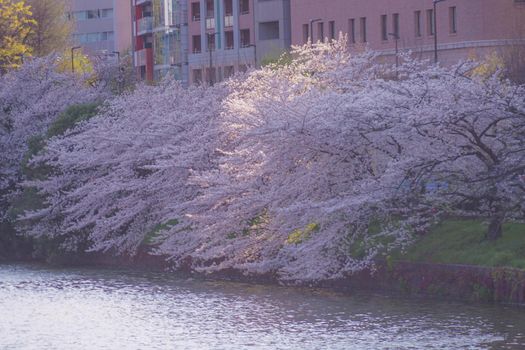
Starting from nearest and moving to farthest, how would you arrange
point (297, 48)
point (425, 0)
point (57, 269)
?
point (297, 48) → point (57, 269) → point (425, 0)

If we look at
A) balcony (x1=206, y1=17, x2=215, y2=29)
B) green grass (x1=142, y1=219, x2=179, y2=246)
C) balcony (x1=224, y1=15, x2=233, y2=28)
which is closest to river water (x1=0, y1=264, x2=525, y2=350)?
green grass (x1=142, y1=219, x2=179, y2=246)

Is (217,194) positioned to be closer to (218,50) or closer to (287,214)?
(287,214)

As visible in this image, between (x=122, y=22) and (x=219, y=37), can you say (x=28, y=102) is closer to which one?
(x=219, y=37)

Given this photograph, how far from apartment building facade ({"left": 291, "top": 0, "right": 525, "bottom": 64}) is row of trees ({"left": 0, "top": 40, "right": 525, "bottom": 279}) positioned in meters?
26.8

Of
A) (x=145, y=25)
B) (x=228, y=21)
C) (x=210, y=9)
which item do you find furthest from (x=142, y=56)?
(x=228, y=21)

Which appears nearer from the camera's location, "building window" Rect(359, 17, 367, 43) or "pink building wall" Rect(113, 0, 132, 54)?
"building window" Rect(359, 17, 367, 43)

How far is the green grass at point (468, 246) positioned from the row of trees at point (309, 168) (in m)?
0.49

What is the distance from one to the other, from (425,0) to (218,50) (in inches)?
848

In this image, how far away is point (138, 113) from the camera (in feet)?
150

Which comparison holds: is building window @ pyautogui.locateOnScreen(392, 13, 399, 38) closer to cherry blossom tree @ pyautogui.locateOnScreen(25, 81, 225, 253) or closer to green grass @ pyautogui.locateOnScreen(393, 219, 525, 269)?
cherry blossom tree @ pyautogui.locateOnScreen(25, 81, 225, 253)

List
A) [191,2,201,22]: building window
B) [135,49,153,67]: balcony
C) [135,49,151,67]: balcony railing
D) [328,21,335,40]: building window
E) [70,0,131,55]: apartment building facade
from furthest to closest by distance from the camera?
[70,0,131,55]: apartment building facade, [135,49,151,67]: balcony railing, [135,49,153,67]: balcony, [191,2,201,22]: building window, [328,21,335,40]: building window

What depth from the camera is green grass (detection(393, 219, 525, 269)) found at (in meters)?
30.6

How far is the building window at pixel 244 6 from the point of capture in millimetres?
92562

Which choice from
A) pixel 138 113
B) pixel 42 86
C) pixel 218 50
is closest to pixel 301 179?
pixel 138 113
